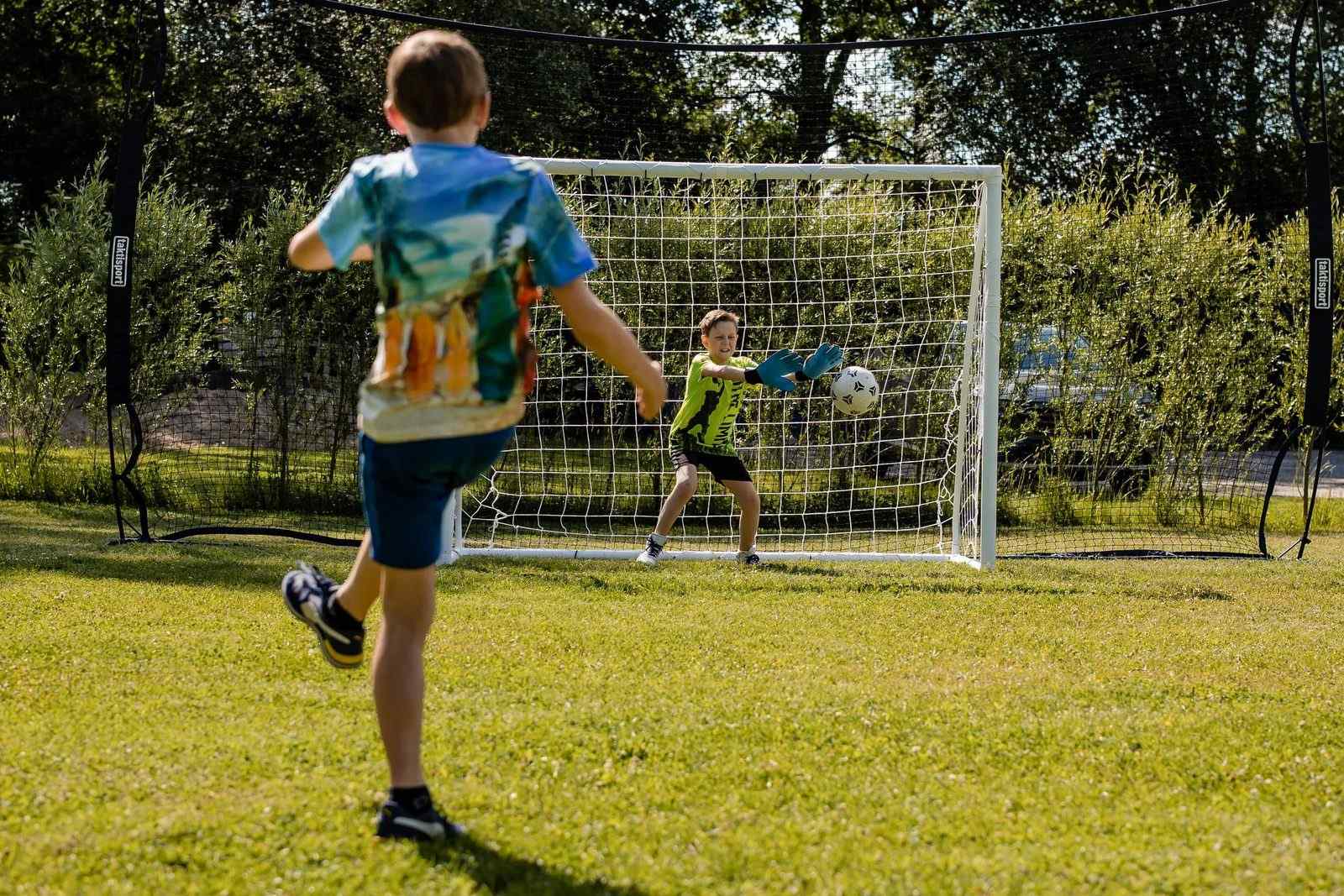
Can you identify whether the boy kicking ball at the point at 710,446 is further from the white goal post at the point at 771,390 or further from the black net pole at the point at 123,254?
the black net pole at the point at 123,254

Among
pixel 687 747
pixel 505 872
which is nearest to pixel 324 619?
pixel 505 872

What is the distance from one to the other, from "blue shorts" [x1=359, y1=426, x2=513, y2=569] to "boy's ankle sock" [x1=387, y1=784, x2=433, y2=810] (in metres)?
0.54

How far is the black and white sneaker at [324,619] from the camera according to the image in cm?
329

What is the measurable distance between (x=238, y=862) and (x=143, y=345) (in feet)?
32.1

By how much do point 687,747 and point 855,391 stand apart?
4.85 meters

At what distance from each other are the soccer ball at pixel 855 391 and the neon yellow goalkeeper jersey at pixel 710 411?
633 mm

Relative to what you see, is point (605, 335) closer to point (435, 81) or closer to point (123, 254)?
point (435, 81)

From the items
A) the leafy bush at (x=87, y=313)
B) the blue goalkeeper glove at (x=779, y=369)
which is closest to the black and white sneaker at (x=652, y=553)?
the blue goalkeeper glove at (x=779, y=369)

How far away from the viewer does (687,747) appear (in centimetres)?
384

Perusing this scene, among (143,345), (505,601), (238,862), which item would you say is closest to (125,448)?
(143,345)

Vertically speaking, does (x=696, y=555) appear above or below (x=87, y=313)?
below

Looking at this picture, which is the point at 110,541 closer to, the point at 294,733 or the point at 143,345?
the point at 143,345

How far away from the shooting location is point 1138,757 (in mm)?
3863

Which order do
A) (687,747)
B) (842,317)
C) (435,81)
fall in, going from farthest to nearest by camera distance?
→ (842,317) < (687,747) < (435,81)
